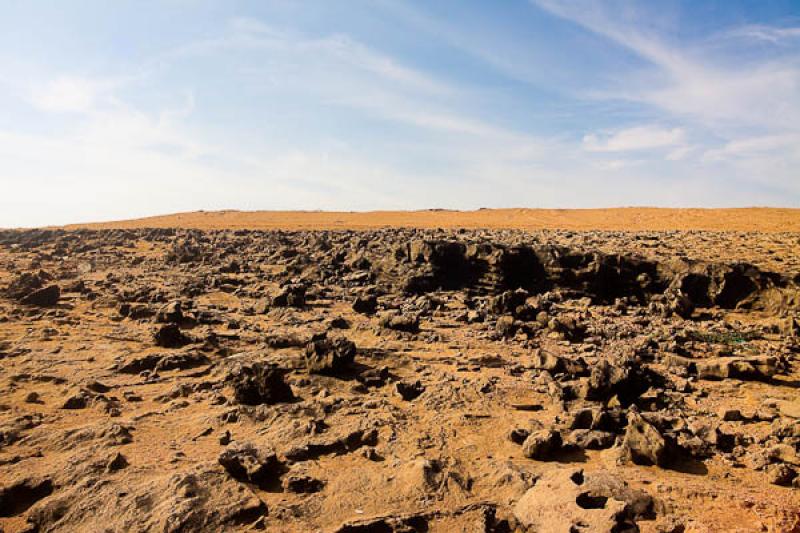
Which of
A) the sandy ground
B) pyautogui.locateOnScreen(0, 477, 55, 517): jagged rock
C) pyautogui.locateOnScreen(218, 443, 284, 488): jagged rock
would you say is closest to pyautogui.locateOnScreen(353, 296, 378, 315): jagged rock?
pyautogui.locateOnScreen(218, 443, 284, 488): jagged rock

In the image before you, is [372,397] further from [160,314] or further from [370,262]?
[370,262]

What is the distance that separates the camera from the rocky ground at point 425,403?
14.9 feet

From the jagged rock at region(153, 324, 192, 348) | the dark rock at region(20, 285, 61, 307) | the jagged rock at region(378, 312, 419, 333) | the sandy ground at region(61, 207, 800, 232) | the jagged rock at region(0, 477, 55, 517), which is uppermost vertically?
the sandy ground at region(61, 207, 800, 232)

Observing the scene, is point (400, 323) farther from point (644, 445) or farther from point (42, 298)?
point (42, 298)

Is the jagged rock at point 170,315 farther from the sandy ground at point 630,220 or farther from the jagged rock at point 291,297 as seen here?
the sandy ground at point 630,220

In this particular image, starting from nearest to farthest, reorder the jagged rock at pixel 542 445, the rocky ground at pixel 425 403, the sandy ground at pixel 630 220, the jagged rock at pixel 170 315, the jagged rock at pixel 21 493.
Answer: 1. the rocky ground at pixel 425 403
2. the jagged rock at pixel 21 493
3. the jagged rock at pixel 542 445
4. the jagged rock at pixel 170 315
5. the sandy ground at pixel 630 220

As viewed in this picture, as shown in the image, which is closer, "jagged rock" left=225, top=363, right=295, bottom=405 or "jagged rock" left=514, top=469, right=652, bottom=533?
"jagged rock" left=514, top=469, right=652, bottom=533

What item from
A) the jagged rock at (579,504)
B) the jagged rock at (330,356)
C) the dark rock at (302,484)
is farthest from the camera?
the jagged rock at (330,356)

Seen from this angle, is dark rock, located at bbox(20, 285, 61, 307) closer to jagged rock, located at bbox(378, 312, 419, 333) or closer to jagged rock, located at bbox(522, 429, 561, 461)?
jagged rock, located at bbox(378, 312, 419, 333)

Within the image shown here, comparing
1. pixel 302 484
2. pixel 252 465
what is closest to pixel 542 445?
pixel 302 484

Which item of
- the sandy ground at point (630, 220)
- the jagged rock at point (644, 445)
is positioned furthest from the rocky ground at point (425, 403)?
→ the sandy ground at point (630, 220)

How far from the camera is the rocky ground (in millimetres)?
4543

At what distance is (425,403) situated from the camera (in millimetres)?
6773

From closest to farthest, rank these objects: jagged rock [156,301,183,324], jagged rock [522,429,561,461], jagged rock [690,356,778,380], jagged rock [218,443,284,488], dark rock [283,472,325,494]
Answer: dark rock [283,472,325,494] → jagged rock [218,443,284,488] → jagged rock [522,429,561,461] → jagged rock [690,356,778,380] → jagged rock [156,301,183,324]
